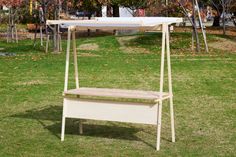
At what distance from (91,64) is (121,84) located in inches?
171

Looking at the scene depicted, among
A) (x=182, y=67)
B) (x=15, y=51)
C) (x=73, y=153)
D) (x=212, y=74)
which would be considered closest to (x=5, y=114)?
(x=73, y=153)

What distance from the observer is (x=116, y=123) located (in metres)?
8.80

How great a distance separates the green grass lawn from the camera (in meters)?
7.25

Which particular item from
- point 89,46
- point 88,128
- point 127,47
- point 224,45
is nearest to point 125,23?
point 88,128

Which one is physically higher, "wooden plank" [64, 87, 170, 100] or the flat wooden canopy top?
the flat wooden canopy top

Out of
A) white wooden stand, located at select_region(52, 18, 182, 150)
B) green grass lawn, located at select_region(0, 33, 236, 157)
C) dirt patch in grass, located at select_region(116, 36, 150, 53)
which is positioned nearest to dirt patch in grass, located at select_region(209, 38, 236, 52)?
dirt patch in grass, located at select_region(116, 36, 150, 53)

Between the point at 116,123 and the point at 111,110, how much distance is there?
1.52m

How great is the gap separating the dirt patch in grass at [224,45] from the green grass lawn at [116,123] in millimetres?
4593

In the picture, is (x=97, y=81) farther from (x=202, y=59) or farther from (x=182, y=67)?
(x=202, y=59)

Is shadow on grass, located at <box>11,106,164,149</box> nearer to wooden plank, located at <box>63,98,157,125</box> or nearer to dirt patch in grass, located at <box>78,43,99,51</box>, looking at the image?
wooden plank, located at <box>63,98,157,125</box>

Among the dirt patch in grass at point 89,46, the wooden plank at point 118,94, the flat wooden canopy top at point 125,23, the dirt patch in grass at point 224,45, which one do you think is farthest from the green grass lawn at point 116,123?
the dirt patch in grass at point 224,45

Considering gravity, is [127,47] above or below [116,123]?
below

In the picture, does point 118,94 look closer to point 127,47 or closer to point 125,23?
point 125,23

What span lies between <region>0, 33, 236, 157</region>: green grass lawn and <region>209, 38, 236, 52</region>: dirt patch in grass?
459 cm
